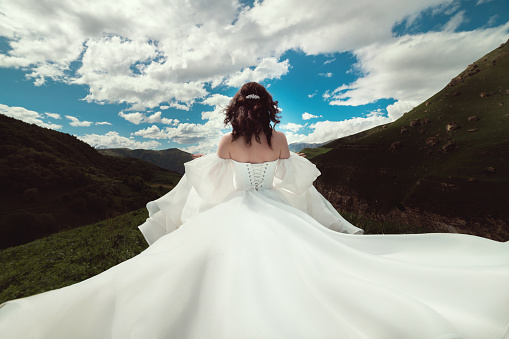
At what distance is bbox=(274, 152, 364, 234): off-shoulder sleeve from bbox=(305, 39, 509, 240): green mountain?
82.2ft

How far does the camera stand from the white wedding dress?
1.60 m

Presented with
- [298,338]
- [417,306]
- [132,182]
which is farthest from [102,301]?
[132,182]

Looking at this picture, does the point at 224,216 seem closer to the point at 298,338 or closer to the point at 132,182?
the point at 298,338

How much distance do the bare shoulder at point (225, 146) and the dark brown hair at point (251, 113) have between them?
137 millimetres

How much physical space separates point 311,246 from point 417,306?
1.13m

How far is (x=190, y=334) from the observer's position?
163cm

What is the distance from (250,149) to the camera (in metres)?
4.62

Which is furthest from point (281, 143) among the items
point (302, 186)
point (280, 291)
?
point (280, 291)

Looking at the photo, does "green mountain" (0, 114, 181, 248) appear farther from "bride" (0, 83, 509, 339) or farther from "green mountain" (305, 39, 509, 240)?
"bride" (0, 83, 509, 339)

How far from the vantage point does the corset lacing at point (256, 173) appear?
4688mm

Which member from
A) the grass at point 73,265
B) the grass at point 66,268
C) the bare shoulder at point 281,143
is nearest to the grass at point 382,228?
the grass at point 73,265

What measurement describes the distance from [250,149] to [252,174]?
22.9 inches

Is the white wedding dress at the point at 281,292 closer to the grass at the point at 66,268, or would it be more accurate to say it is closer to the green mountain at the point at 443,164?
the grass at the point at 66,268

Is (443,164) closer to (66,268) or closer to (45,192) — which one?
(66,268)
